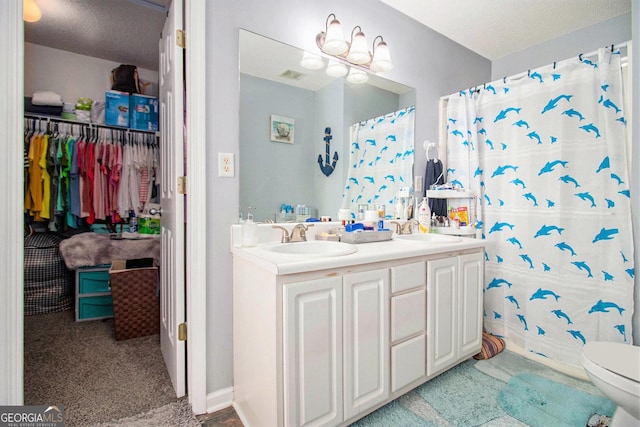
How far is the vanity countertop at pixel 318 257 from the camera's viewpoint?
1154mm

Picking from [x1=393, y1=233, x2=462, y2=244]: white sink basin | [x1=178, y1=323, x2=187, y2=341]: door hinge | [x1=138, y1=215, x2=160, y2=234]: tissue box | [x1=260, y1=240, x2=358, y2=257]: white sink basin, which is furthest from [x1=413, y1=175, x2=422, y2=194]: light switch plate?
[x1=138, y1=215, x2=160, y2=234]: tissue box

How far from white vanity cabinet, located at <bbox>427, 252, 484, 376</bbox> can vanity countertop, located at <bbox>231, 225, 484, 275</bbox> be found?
0.08m

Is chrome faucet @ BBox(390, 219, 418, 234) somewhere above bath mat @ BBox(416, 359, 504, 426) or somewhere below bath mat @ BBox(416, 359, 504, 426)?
above

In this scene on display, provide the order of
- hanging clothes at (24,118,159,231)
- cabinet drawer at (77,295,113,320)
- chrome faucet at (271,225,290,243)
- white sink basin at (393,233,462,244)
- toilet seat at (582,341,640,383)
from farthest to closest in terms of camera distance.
Result: hanging clothes at (24,118,159,231) < cabinet drawer at (77,295,113,320) < white sink basin at (393,233,462,244) < chrome faucet at (271,225,290,243) < toilet seat at (582,341,640,383)

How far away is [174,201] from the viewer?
5.26 feet

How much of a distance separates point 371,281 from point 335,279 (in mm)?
211

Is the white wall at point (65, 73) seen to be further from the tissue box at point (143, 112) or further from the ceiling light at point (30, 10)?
the ceiling light at point (30, 10)

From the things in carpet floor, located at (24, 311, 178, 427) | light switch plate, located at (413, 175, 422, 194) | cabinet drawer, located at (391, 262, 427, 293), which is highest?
light switch plate, located at (413, 175, 422, 194)

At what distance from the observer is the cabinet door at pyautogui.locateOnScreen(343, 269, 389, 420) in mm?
1301

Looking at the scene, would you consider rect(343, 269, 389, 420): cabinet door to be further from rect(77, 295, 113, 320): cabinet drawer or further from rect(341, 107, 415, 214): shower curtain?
rect(77, 295, 113, 320): cabinet drawer

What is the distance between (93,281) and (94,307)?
0.23 metres

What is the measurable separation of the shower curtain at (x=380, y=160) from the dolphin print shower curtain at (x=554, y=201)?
1.49 feet

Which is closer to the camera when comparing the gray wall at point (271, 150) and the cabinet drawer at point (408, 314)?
the cabinet drawer at point (408, 314)

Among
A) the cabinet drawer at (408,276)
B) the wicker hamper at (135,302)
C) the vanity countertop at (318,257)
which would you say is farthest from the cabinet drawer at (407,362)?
the wicker hamper at (135,302)
